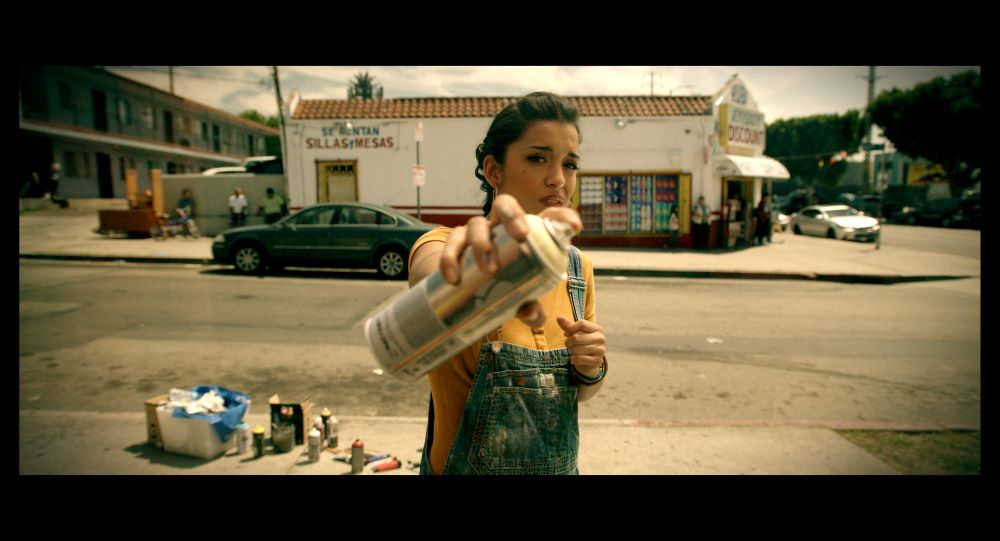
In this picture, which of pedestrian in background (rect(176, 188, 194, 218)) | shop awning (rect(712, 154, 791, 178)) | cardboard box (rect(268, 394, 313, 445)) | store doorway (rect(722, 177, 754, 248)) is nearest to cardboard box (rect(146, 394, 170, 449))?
cardboard box (rect(268, 394, 313, 445))

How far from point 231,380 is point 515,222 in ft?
17.7

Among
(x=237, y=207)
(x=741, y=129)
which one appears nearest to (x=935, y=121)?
(x=741, y=129)

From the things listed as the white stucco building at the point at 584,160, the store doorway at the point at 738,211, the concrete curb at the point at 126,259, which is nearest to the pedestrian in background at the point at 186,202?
the white stucco building at the point at 584,160

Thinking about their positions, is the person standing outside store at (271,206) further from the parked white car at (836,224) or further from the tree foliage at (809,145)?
the tree foliage at (809,145)

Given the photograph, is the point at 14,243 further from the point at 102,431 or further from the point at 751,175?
the point at 751,175

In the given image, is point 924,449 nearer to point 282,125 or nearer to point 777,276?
point 777,276

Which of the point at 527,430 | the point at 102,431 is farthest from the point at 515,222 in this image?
the point at 102,431

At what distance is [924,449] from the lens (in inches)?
164

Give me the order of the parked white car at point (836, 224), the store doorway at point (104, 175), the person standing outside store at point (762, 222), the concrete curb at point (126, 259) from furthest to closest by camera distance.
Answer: the store doorway at point (104, 175)
the parked white car at point (836, 224)
the person standing outside store at point (762, 222)
the concrete curb at point (126, 259)

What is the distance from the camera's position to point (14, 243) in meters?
1.30

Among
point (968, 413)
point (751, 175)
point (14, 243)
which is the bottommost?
point (968, 413)

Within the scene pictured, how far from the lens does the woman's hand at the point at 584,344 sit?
1316 millimetres

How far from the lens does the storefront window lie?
18.5 m

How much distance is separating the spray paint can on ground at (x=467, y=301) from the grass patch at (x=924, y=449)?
4.12 m
